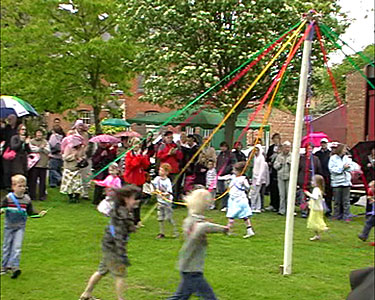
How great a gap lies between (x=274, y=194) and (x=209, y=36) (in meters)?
4.30

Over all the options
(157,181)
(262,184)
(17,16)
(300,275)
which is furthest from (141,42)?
(300,275)

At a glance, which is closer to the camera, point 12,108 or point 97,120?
point 12,108

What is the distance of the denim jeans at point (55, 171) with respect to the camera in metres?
14.5

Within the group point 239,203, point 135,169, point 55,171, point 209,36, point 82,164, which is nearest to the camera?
point 239,203

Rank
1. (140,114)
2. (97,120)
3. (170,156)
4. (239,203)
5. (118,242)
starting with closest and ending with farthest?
(118,242) < (239,203) < (170,156) < (97,120) < (140,114)

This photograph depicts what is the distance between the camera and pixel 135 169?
1074 cm

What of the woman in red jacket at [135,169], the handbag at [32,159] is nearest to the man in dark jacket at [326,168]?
the woman in red jacket at [135,169]

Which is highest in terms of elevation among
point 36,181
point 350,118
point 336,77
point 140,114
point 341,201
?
point 336,77

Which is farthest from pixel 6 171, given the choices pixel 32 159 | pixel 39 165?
pixel 39 165

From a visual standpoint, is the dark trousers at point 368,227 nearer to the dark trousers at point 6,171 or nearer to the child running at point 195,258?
the child running at point 195,258

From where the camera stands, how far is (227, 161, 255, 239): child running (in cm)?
989

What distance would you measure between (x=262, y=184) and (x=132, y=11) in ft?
19.3

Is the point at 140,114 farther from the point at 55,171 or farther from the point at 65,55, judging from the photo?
the point at 55,171

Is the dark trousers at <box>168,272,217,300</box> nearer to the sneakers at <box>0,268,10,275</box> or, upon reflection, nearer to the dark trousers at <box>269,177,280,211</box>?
the sneakers at <box>0,268,10,275</box>
